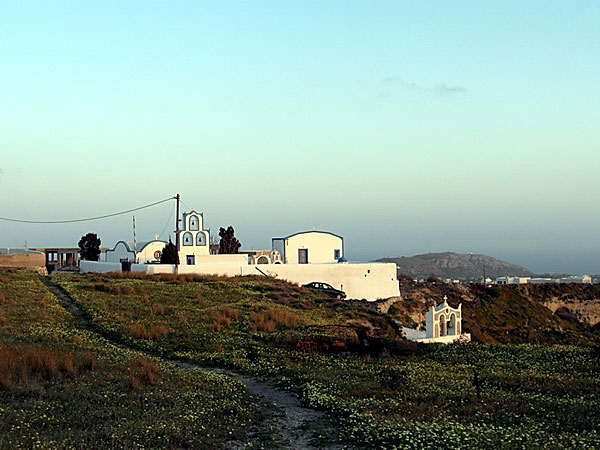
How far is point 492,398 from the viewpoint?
1118 cm

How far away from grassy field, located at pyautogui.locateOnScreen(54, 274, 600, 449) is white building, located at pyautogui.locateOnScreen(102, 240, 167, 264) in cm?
2241

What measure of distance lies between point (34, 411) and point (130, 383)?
2577 millimetres

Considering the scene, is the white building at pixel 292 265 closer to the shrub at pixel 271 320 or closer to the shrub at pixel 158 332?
the shrub at pixel 271 320

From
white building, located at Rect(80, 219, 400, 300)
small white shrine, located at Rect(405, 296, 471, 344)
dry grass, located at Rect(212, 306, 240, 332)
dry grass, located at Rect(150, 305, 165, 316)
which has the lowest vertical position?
small white shrine, located at Rect(405, 296, 471, 344)

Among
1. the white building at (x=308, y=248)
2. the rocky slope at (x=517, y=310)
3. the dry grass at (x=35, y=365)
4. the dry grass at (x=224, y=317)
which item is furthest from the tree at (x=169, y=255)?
the dry grass at (x=35, y=365)

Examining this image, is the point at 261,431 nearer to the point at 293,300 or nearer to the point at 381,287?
the point at 293,300

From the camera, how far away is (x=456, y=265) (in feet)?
541

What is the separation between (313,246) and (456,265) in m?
118

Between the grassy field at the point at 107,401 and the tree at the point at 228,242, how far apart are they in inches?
1929

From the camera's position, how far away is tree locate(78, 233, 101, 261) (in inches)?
2366

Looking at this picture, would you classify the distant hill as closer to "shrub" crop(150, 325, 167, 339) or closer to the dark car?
the dark car

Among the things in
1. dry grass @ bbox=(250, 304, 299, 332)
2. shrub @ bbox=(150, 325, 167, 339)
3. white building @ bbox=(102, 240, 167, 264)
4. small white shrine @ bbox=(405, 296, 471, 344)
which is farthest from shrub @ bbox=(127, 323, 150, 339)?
white building @ bbox=(102, 240, 167, 264)

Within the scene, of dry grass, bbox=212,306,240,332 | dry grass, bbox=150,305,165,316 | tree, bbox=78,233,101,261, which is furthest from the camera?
tree, bbox=78,233,101,261

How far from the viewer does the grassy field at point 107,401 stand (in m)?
8.27
